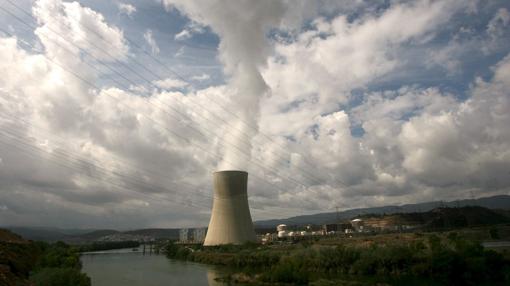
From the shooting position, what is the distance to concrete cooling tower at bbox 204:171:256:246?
3075 centimetres

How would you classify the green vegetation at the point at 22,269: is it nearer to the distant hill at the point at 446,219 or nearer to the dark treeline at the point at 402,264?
the dark treeline at the point at 402,264

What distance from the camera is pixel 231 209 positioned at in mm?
31125

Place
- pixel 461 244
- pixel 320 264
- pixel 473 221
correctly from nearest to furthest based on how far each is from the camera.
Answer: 1. pixel 461 244
2. pixel 320 264
3. pixel 473 221

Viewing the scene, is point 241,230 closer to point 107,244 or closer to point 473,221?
point 473,221

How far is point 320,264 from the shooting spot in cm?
2314

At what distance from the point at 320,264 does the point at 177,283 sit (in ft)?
27.8

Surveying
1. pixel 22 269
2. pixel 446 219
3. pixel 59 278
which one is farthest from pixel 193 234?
pixel 22 269

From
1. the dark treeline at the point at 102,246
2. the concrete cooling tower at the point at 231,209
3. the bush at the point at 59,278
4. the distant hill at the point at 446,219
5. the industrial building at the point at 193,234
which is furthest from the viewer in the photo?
the industrial building at the point at 193,234

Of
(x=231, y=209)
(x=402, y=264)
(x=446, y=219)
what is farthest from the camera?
(x=446, y=219)

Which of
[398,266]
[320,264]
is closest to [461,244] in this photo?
[398,266]

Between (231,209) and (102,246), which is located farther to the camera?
(102,246)

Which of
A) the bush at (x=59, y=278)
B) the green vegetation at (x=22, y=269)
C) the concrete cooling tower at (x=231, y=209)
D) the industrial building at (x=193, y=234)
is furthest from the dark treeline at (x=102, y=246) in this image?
the green vegetation at (x=22, y=269)

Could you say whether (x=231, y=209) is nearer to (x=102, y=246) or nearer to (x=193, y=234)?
Answer: (x=193, y=234)

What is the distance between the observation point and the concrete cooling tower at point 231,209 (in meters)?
Result: 30.8
